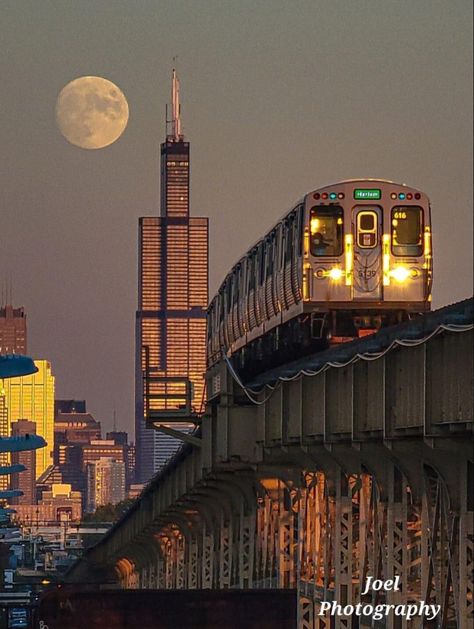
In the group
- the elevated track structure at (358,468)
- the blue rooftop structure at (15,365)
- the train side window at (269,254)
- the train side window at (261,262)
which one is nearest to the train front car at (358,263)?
the elevated track structure at (358,468)

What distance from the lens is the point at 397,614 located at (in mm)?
31828

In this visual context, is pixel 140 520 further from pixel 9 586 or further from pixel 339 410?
pixel 339 410


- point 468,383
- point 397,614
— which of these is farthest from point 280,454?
point 468,383

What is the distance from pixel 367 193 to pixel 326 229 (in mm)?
1239

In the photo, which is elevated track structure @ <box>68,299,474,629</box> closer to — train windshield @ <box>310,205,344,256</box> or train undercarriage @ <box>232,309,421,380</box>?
train undercarriage @ <box>232,309,421,380</box>

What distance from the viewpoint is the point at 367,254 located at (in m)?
52.7

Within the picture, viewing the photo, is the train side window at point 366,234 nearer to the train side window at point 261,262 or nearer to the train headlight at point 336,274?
the train headlight at point 336,274

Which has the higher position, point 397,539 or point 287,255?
point 287,255

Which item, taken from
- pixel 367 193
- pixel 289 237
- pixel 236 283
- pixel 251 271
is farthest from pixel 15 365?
pixel 367 193

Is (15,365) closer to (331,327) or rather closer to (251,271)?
(251,271)

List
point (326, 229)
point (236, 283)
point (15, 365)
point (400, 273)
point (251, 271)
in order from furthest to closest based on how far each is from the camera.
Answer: point (15, 365), point (236, 283), point (251, 271), point (400, 273), point (326, 229)

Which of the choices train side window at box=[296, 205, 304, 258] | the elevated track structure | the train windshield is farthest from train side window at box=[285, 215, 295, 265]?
the elevated track structure

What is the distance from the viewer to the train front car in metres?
52.5

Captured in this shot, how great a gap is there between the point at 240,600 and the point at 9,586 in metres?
A: 93.1
